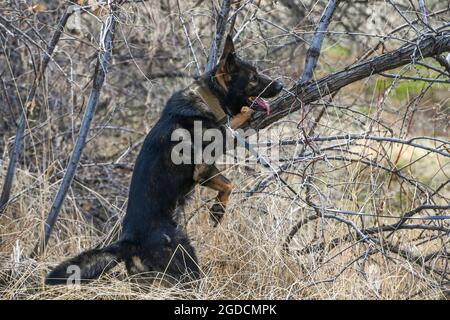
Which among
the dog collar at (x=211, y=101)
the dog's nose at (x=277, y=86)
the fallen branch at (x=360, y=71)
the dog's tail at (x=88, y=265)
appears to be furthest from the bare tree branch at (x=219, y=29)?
the dog's tail at (x=88, y=265)

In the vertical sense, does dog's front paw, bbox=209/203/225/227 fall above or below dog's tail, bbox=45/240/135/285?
above

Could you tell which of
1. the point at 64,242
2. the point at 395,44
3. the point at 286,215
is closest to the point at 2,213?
the point at 64,242

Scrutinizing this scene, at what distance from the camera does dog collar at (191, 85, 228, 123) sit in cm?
513

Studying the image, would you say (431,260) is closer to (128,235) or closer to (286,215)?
(286,215)

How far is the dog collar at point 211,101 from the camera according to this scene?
5133 mm

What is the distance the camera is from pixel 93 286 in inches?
173

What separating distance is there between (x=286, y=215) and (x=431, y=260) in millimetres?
942

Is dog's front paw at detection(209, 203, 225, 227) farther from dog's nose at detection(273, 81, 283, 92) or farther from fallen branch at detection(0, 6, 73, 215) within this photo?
fallen branch at detection(0, 6, 73, 215)

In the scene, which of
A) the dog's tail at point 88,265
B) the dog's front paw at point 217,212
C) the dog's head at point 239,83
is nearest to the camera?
the dog's tail at point 88,265

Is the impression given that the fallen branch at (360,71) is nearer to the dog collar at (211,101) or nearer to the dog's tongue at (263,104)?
the dog's tongue at (263,104)

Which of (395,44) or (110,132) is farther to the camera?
(110,132)

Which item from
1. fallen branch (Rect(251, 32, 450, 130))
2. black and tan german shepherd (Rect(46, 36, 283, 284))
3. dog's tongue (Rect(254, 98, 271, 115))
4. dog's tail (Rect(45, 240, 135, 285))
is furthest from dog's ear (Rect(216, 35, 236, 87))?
dog's tail (Rect(45, 240, 135, 285))
